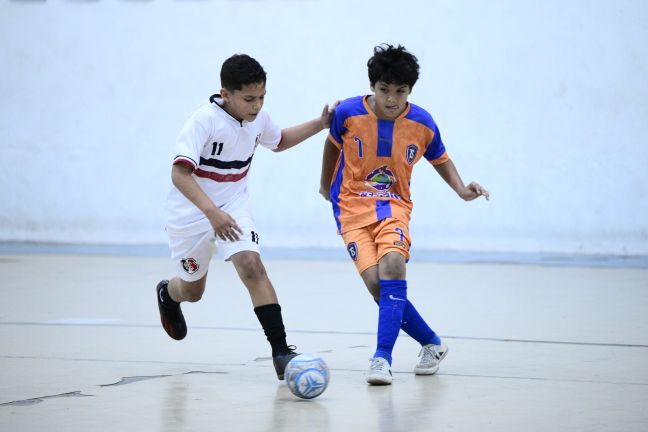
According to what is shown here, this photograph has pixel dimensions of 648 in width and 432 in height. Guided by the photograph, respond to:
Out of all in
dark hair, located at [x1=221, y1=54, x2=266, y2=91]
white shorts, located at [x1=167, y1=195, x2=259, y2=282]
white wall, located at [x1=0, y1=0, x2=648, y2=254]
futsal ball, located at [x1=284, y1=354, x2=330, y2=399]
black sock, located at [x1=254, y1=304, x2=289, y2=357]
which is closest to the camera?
futsal ball, located at [x1=284, y1=354, x2=330, y2=399]

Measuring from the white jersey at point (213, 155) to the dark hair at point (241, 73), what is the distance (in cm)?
16

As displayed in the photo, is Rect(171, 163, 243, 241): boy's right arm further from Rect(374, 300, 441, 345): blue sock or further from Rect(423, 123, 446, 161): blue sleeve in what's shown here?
Rect(423, 123, 446, 161): blue sleeve

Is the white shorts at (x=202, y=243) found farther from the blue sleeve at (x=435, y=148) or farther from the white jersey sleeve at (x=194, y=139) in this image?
the blue sleeve at (x=435, y=148)

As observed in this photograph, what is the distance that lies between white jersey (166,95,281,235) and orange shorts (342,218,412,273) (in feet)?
1.80

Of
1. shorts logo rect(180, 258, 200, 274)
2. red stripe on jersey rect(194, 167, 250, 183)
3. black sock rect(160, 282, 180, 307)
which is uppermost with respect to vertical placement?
red stripe on jersey rect(194, 167, 250, 183)

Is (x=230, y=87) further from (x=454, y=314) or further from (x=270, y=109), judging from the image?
(x=270, y=109)

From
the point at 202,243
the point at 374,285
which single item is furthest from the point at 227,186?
the point at 374,285

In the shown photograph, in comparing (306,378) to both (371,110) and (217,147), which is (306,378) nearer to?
(217,147)

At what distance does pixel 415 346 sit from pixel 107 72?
7273 mm

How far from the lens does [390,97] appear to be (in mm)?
4660

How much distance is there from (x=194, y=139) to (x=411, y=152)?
0.95m

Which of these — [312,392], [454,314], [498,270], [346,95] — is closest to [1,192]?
[346,95]

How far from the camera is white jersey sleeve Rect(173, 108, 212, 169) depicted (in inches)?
175

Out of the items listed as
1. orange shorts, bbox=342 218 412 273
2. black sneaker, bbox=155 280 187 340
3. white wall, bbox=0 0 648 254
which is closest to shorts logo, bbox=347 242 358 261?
orange shorts, bbox=342 218 412 273
